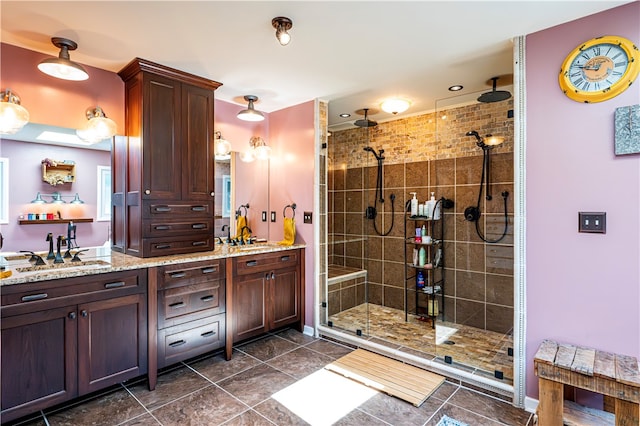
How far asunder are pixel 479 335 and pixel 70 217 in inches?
148

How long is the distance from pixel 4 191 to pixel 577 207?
3.88 m

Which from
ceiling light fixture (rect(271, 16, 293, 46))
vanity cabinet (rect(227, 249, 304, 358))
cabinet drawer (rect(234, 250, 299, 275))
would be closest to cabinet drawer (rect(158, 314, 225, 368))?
vanity cabinet (rect(227, 249, 304, 358))

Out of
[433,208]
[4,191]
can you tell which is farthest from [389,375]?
[4,191]

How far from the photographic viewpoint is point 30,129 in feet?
8.14

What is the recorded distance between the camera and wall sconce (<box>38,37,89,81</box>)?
2.16 meters

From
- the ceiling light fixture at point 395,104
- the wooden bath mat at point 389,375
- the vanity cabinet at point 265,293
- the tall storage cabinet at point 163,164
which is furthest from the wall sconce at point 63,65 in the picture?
the wooden bath mat at point 389,375

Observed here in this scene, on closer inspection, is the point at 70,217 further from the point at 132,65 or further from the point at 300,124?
the point at 300,124

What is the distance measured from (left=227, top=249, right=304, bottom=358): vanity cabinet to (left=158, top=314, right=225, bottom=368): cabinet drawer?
0.11 m

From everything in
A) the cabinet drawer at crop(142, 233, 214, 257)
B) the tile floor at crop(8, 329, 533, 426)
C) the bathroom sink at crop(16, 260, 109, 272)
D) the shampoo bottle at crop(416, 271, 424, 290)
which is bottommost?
the tile floor at crop(8, 329, 533, 426)

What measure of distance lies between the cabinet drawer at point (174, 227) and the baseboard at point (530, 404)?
9.14ft

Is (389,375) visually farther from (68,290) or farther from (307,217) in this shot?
(68,290)

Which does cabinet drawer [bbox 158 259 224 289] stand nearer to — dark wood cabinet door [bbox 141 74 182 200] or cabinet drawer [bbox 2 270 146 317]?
cabinet drawer [bbox 2 270 146 317]

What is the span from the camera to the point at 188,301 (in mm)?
2678

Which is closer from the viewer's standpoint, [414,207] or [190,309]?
[190,309]
